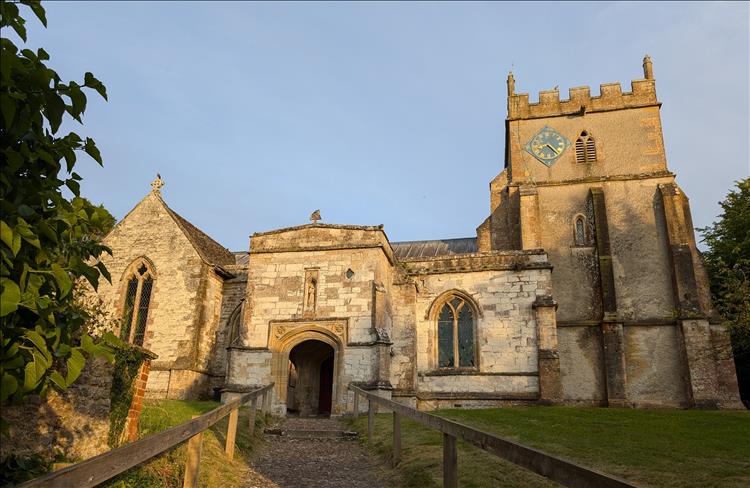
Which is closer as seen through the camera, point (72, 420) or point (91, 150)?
point (91, 150)

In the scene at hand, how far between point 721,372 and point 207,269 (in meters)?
19.2

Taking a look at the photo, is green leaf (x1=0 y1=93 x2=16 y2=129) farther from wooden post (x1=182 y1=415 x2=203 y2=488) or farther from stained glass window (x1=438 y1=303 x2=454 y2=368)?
stained glass window (x1=438 y1=303 x2=454 y2=368)

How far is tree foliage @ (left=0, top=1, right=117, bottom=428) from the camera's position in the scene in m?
3.17

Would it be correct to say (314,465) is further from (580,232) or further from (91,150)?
(580,232)

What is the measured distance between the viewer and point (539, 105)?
27.6 meters

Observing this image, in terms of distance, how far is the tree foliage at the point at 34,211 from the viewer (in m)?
3.17

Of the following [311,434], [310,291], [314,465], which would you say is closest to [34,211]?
[314,465]

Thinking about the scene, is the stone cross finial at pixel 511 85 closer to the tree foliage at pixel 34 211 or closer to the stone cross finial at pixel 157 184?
the stone cross finial at pixel 157 184

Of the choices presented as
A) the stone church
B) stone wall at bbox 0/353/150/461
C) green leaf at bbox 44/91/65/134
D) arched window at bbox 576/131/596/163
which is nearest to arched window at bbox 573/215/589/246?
the stone church

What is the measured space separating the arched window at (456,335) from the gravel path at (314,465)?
8.08 m

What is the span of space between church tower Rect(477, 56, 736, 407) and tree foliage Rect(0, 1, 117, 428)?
68.3 feet

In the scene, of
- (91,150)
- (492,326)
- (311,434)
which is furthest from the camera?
(492,326)

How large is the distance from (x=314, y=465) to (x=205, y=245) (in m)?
16.4

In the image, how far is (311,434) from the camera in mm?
12852
